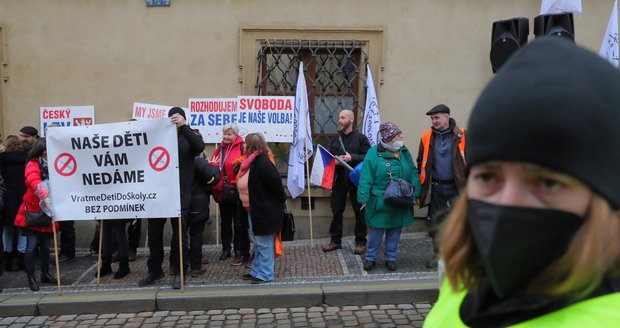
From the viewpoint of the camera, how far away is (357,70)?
27.7 ft

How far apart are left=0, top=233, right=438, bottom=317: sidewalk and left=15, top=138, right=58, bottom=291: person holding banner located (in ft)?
0.99

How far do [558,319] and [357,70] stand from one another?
25.3 feet

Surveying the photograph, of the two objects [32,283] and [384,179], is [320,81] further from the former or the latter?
[32,283]

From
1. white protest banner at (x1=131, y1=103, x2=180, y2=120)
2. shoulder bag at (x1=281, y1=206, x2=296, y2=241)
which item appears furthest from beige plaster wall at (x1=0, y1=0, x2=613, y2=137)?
shoulder bag at (x1=281, y1=206, x2=296, y2=241)

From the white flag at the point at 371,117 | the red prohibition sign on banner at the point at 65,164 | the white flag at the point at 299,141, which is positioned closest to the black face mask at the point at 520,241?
the red prohibition sign on banner at the point at 65,164

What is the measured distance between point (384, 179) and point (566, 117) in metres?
5.30

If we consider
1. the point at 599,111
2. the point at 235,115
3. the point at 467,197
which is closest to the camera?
the point at 599,111

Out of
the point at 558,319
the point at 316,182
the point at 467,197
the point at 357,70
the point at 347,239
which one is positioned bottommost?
the point at 347,239

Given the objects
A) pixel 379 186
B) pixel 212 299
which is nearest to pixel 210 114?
pixel 379 186

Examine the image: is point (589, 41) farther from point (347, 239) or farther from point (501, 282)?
point (501, 282)

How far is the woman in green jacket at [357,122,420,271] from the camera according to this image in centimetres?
619

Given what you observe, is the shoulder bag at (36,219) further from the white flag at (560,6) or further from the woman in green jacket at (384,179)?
the white flag at (560,6)

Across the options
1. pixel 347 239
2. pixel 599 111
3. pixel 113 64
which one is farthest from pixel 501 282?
pixel 113 64

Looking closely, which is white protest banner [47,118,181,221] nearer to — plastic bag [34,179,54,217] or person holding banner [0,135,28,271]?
plastic bag [34,179,54,217]
